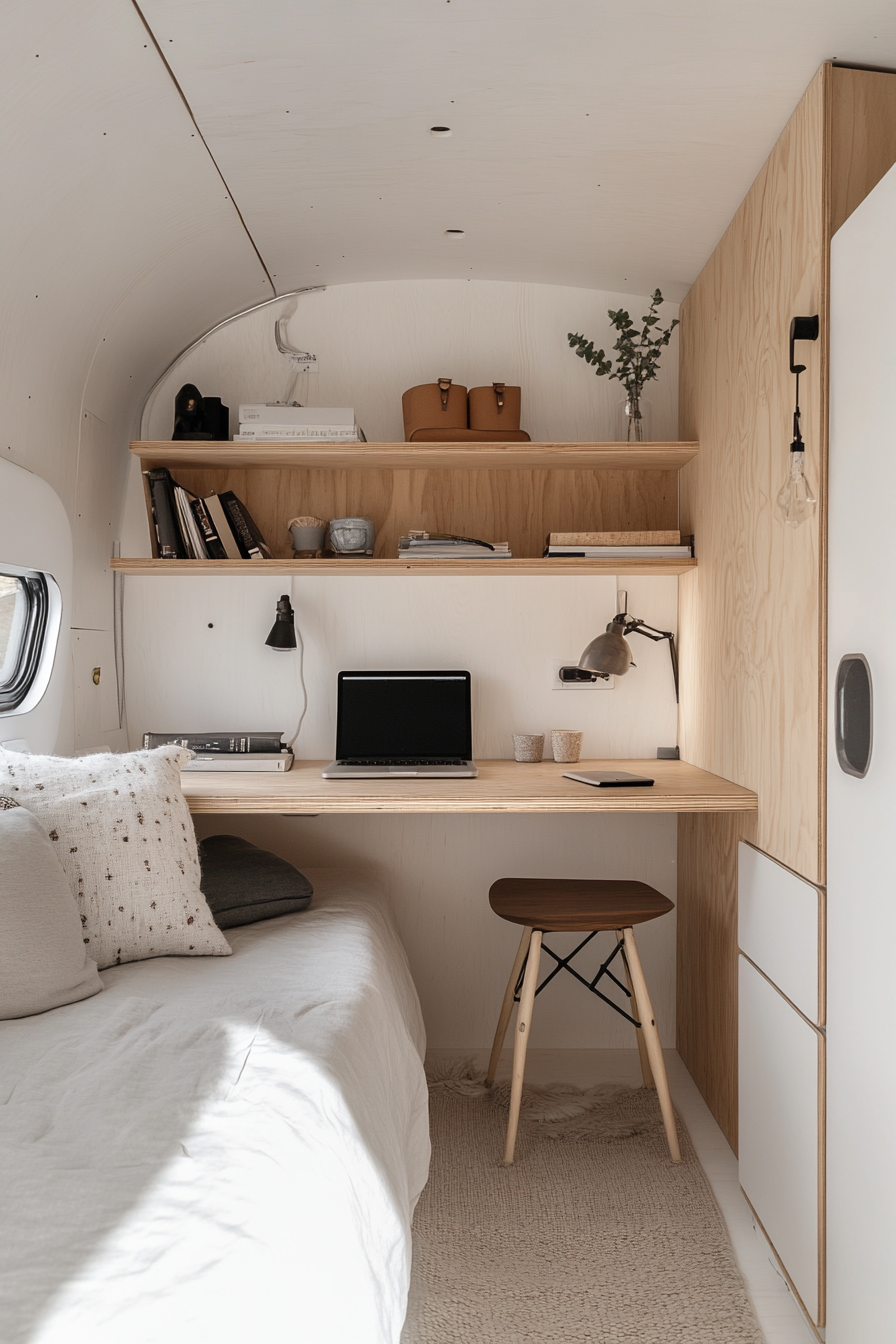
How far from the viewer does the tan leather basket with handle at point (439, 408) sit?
2.48 meters

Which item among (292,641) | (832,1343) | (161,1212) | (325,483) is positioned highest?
(325,483)

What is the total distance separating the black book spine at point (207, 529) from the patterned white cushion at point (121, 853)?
2.76 feet

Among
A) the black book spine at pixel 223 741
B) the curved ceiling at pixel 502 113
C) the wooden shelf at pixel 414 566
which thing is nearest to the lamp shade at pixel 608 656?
the wooden shelf at pixel 414 566

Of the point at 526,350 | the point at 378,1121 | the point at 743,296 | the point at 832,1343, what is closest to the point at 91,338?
the point at 526,350

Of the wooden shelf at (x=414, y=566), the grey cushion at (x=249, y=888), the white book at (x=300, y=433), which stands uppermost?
the white book at (x=300, y=433)

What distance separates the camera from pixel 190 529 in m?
2.47

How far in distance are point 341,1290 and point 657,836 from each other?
1.83 metres

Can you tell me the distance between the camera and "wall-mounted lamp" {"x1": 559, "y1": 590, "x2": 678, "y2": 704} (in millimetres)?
2334

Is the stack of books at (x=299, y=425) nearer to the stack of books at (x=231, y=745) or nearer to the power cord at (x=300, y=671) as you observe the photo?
the power cord at (x=300, y=671)

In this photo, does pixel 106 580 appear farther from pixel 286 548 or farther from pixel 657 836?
pixel 657 836

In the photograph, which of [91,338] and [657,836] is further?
[657,836]

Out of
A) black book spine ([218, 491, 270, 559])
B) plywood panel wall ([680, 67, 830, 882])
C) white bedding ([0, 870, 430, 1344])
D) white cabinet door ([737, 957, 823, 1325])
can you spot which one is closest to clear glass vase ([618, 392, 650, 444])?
plywood panel wall ([680, 67, 830, 882])

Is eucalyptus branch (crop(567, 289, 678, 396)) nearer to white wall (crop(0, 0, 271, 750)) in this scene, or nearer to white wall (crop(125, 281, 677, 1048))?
white wall (crop(125, 281, 677, 1048))

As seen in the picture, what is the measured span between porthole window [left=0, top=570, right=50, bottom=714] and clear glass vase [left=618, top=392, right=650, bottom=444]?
5.21ft
